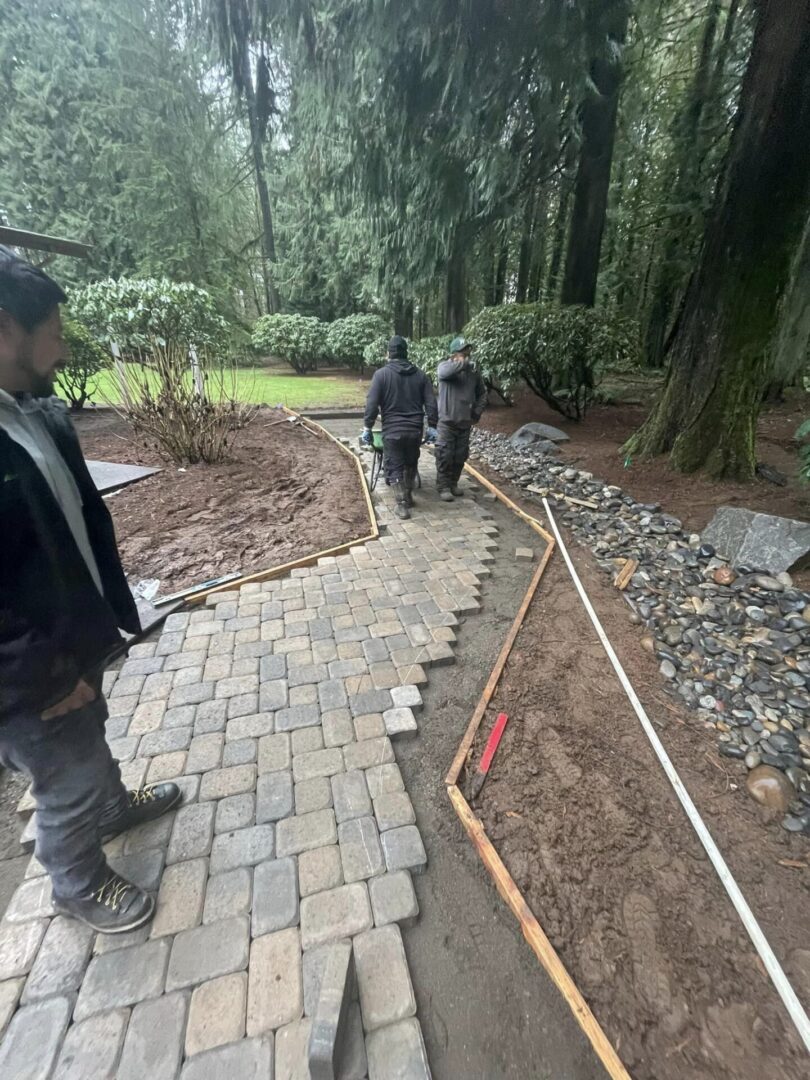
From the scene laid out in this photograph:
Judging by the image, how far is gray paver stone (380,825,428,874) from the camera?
1.59m

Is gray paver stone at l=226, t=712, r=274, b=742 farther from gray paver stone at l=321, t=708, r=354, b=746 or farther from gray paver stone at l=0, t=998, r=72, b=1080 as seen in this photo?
gray paver stone at l=0, t=998, r=72, b=1080

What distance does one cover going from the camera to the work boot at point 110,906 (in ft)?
4.47

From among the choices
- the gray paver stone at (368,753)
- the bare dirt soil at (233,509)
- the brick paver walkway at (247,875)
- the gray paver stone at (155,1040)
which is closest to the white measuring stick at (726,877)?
→ the brick paver walkway at (247,875)

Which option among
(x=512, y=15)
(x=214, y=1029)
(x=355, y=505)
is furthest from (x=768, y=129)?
(x=214, y=1029)

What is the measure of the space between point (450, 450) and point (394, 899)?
3.95m

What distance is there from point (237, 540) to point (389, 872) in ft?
9.53

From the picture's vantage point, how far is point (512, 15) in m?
4.21

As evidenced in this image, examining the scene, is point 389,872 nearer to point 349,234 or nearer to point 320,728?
point 320,728

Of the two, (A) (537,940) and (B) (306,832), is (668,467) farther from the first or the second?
(B) (306,832)

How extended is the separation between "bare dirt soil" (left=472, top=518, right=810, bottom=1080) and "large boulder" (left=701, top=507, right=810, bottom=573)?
1.35m

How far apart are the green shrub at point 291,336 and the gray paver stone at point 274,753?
1442cm

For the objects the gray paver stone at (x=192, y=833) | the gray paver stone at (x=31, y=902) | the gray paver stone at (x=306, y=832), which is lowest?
the gray paver stone at (x=31, y=902)

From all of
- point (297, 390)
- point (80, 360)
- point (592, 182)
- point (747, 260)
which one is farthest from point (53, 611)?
point (297, 390)

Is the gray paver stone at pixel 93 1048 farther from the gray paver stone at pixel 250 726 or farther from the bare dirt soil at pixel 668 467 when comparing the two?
the bare dirt soil at pixel 668 467
